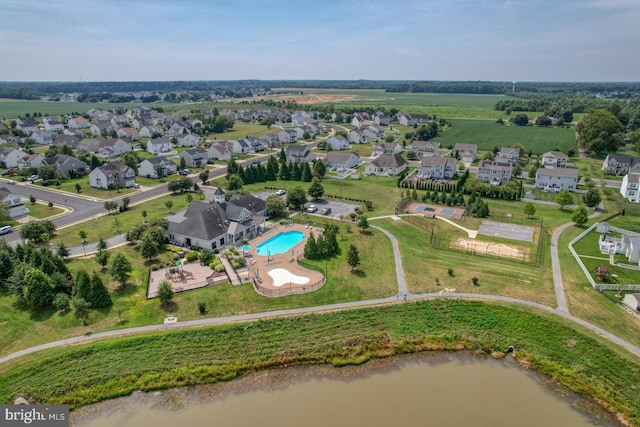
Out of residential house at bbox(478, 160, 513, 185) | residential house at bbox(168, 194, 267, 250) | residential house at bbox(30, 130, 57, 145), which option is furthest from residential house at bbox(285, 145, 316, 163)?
residential house at bbox(30, 130, 57, 145)

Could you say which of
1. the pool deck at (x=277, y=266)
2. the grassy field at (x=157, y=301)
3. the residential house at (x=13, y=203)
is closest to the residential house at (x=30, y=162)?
the residential house at (x=13, y=203)

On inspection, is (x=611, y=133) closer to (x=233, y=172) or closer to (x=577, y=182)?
(x=577, y=182)

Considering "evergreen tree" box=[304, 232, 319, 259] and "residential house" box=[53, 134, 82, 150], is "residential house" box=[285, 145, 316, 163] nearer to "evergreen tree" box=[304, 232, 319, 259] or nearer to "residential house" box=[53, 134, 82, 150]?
"evergreen tree" box=[304, 232, 319, 259]

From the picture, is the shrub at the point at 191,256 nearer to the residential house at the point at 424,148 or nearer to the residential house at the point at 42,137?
the residential house at the point at 424,148

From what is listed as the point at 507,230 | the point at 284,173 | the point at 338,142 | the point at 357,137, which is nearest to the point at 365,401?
the point at 507,230

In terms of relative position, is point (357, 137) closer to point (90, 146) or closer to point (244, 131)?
point (244, 131)

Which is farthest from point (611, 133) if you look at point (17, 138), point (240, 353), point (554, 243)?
point (17, 138)
